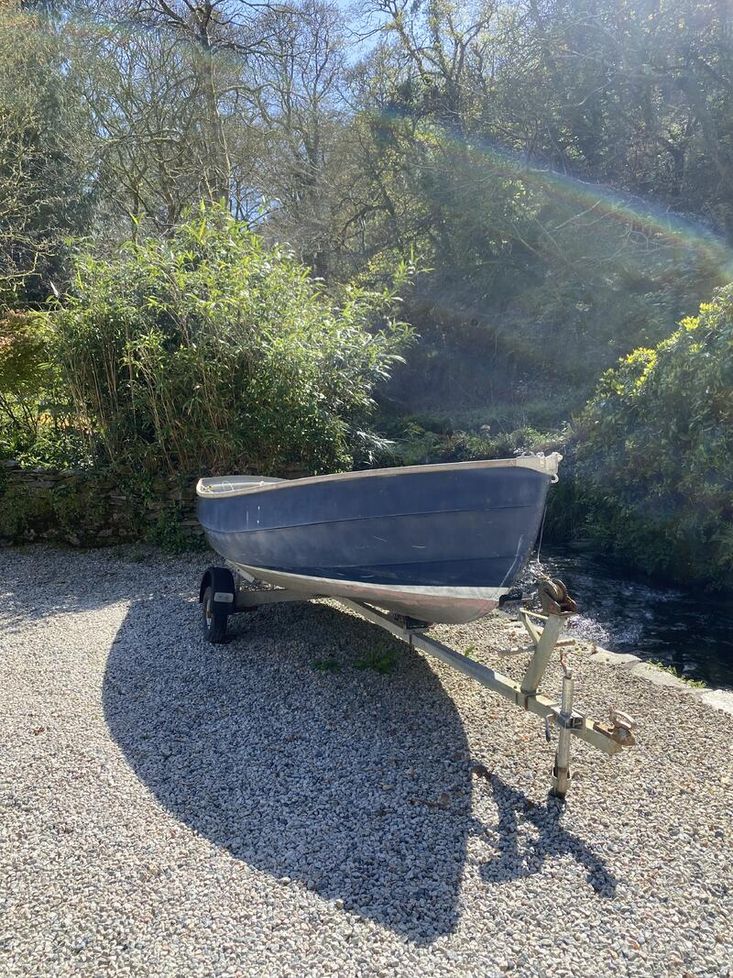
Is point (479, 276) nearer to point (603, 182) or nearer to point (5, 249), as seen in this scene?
point (603, 182)

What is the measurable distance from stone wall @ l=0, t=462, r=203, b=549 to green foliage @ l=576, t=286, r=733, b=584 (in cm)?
394

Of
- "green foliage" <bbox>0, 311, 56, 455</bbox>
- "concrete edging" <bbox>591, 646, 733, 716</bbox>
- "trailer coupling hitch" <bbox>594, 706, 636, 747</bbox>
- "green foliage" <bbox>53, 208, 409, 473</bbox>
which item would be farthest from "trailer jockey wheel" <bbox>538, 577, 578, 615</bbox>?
"green foliage" <bbox>0, 311, 56, 455</bbox>

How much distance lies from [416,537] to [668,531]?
3700 millimetres

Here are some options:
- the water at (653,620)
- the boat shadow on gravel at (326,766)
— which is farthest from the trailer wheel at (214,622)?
the water at (653,620)

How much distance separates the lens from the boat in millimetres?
2707

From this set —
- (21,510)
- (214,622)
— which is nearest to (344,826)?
(214,622)

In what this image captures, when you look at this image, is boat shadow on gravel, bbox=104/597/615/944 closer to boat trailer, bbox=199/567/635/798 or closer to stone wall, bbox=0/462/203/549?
boat trailer, bbox=199/567/635/798

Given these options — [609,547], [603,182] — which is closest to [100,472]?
[609,547]

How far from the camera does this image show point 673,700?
3139 millimetres

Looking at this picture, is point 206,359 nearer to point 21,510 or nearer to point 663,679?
point 21,510

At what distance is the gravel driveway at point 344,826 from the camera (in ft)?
5.83

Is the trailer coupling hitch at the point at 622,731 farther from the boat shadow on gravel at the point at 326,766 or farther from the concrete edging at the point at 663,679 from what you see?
the concrete edging at the point at 663,679

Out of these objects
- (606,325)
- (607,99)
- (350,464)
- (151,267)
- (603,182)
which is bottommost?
(350,464)

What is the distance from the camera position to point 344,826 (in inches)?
89.7
